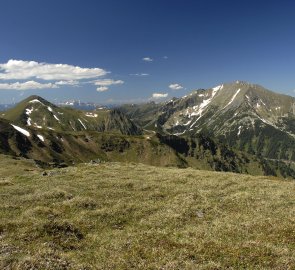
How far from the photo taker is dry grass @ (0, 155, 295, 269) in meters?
21.3

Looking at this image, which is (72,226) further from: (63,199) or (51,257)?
(63,199)

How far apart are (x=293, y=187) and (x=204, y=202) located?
18385mm

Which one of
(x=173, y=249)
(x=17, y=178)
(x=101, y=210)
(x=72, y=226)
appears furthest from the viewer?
(x=17, y=178)

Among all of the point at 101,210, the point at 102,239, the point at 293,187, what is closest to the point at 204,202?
the point at 101,210

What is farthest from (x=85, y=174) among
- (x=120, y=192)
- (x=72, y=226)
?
(x=72, y=226)

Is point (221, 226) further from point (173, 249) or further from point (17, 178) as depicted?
point (17, 178)

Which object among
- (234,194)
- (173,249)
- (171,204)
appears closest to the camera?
(173,249)

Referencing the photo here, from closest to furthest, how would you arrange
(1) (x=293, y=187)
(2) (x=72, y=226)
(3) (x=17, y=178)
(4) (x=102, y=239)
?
(4) (x=102, y=239)
(2) (x=72, y=226)
(1) (x=293, y=187)
(3) (x=17, y=178)

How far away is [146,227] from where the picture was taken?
29359 millimetres

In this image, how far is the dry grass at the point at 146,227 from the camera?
70.0ft

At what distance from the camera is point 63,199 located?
1545 inches

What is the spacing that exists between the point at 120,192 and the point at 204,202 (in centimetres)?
1097

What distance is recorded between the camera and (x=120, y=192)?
4338 cm

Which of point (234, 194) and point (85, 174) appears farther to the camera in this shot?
point (85, 174)
